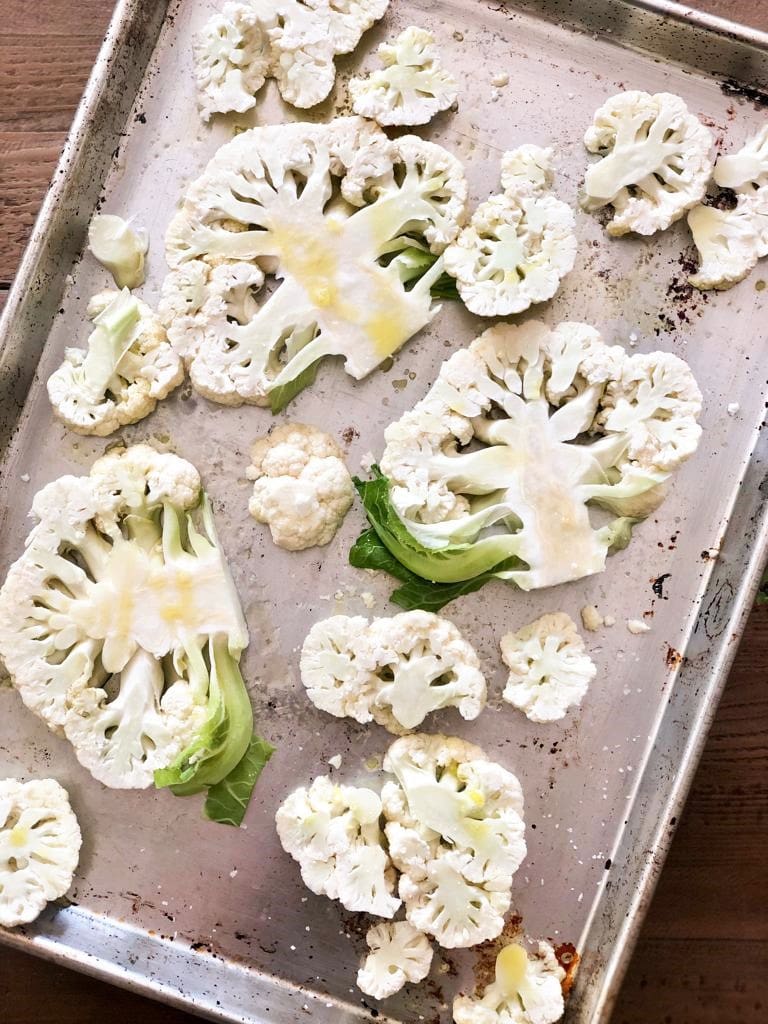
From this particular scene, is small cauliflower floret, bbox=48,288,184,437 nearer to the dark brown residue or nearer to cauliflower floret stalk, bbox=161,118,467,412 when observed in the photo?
cauliflower floret stalk, bbox=161,118,467,412

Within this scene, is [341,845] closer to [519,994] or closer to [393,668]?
[393,668]

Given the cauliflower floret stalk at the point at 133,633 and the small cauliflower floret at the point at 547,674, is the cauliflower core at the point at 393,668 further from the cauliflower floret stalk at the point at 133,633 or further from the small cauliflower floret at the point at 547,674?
the cauliflower floret stalk at the point at 133,633

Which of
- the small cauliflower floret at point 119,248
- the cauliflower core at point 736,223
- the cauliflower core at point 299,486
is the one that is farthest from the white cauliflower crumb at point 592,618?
the small cauliflower floret at point 119,248

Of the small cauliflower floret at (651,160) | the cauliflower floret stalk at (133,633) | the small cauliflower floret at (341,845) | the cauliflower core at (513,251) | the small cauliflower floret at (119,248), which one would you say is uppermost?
the small cauliflower floret at (651,160)

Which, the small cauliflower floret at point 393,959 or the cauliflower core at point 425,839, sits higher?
the cauliflower core at point 425,839

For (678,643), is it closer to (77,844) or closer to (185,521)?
(185,521)

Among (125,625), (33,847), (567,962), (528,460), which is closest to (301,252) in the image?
(528,460)

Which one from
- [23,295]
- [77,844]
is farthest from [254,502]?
[77,844]
